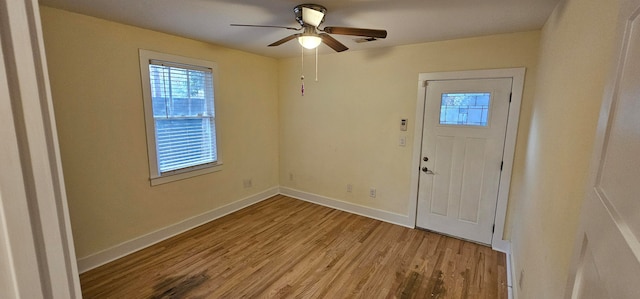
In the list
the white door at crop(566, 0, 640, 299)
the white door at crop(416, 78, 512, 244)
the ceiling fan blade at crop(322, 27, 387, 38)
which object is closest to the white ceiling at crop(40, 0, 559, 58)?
the ceiling fan blade at crop(322, 27, 387, 38)

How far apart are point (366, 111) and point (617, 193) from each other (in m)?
3.15

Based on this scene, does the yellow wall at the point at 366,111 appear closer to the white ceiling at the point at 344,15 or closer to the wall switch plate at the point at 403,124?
the wall switch plate at the point at 403,124

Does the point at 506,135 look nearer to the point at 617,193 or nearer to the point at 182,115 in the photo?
the point at 617,193

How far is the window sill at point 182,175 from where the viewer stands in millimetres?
2991

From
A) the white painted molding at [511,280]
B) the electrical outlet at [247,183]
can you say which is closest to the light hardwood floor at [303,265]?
the white painted molding at [511,280]

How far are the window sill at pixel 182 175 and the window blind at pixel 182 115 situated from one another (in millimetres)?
71

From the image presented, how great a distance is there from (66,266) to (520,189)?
333 centimetres

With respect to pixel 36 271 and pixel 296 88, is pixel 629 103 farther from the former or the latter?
pixel 296 88

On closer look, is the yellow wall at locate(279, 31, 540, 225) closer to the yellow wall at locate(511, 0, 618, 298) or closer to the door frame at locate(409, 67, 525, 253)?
the door frame at locate(409, 67, 525, 253)

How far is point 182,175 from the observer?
127 inches

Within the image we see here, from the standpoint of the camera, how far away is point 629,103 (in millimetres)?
534

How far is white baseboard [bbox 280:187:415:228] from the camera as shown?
11.6 feet

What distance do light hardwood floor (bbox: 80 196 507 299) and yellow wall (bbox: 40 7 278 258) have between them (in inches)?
13.9

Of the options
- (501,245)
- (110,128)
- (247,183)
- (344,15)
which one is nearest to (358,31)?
(344,15)
